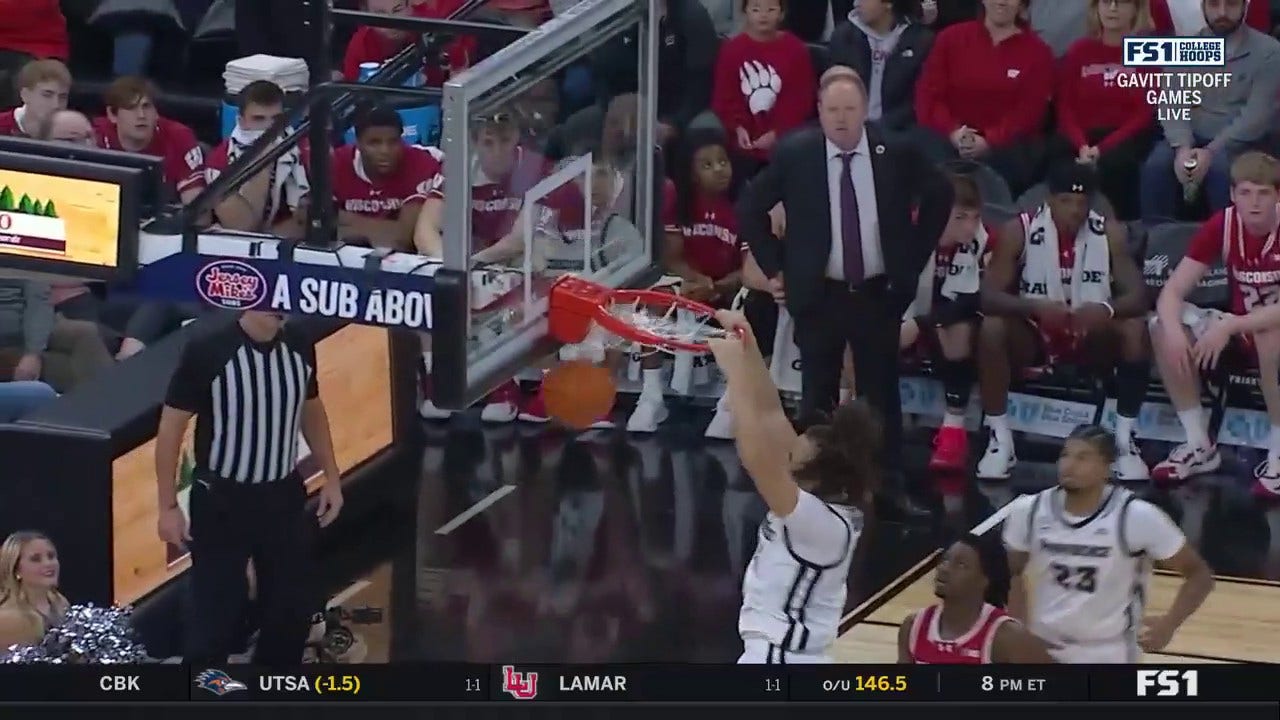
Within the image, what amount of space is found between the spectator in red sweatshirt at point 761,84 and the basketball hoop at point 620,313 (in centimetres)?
154

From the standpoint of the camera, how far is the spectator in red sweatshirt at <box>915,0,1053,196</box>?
23.7 ft

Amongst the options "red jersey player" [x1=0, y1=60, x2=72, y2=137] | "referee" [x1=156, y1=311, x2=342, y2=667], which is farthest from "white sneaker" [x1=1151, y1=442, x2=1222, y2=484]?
"red jersey player" [x1=0, y1=60, x2=72, y2=137]

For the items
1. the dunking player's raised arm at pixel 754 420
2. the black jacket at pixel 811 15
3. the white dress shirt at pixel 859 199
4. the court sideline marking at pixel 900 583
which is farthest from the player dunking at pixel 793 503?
the black jacket at pixel 811 15

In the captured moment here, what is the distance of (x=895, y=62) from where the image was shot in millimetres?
7426

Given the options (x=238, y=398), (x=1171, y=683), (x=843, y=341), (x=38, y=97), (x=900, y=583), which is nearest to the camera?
(x=1171, y=683)

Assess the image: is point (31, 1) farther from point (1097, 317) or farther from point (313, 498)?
point (1097, 317)

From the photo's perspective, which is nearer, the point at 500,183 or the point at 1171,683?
the point at 500,183

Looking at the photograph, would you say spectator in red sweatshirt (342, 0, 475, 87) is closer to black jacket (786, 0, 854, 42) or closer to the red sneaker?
black jacket (786, 0, 854, 42)

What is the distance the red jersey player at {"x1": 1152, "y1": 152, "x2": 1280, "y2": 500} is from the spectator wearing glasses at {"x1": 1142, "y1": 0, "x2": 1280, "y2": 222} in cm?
8

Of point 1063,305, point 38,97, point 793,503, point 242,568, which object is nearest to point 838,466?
point 793,503

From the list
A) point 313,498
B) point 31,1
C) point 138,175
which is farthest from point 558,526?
point 31,1

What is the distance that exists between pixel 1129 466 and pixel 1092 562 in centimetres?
124

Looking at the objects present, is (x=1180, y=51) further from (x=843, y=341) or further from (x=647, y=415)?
(x=647, y=415)

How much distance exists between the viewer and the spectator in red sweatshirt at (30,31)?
26.4 ft
